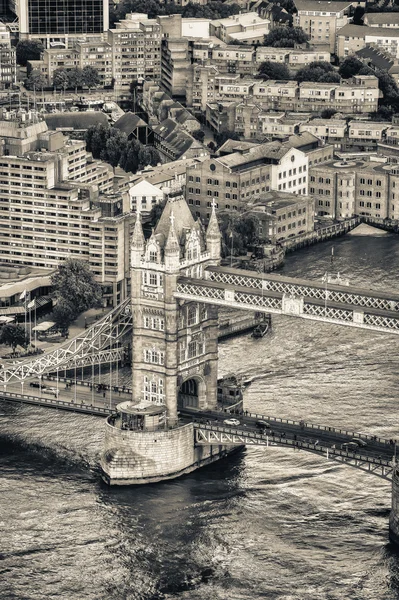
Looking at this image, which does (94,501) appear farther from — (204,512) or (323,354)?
(323,354)

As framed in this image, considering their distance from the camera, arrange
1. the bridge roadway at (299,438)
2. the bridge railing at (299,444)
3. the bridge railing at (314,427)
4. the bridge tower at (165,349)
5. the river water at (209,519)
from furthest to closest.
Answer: the bridge tower at (165,349) → the bridge railing at (314,427) → the bridge roadway at (299,438) → the bridge railing at (299,444) → the river water at (209,519)

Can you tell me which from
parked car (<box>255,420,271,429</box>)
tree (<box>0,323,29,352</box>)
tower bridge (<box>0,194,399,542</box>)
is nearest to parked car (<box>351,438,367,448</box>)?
A: tower bridge (<box>0,194,399,542</box>)

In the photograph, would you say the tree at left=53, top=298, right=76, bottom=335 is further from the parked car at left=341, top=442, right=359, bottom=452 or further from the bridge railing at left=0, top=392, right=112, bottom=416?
the parked car at left=341, top=442, right=359, bottom=452

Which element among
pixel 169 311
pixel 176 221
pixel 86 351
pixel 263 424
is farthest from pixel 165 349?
pixel 86 351

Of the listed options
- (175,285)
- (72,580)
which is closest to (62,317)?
(175,285)

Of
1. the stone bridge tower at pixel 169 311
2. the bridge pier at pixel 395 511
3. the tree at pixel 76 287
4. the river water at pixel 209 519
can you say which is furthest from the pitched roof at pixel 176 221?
the tree at pixel 76 287

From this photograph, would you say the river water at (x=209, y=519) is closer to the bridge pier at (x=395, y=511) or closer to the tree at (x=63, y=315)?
the bridge pier at (x=395, y=511)

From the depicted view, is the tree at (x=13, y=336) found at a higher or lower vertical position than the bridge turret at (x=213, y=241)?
lower
